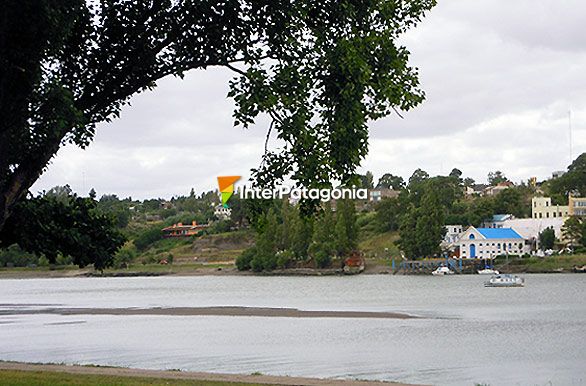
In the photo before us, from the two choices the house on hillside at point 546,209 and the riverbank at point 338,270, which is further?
the house on hillside at point 546,209

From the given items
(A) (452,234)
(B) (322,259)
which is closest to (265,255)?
(B) (322,259)

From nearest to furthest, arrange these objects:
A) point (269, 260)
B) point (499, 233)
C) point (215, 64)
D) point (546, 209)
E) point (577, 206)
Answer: point (215, 64) < point (499, 233) < point (269, 260) < point (546, 209) < point (577, 206)

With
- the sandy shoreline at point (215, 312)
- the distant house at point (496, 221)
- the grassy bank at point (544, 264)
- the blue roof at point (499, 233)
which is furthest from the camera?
the distant house at point (496, 221)

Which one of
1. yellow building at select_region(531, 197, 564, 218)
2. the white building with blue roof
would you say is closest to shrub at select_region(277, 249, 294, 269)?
the white building with blue roof

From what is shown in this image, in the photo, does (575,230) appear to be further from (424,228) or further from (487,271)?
(424,228)

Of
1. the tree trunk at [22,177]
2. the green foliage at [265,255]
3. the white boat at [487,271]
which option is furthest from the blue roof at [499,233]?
the tree trunk at [22,177]

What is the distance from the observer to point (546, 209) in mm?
184250

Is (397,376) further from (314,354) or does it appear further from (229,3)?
(229,3)

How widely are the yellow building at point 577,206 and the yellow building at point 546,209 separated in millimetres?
801

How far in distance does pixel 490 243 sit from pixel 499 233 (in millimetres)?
3389

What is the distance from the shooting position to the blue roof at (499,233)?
543 feet

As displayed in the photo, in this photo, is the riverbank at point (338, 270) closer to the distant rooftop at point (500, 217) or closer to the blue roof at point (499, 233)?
the blue roof at point (499, 233)

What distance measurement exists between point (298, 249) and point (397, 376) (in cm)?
13548

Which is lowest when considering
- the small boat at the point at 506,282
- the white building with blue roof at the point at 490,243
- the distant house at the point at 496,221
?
the small boat at the point at 506,282
